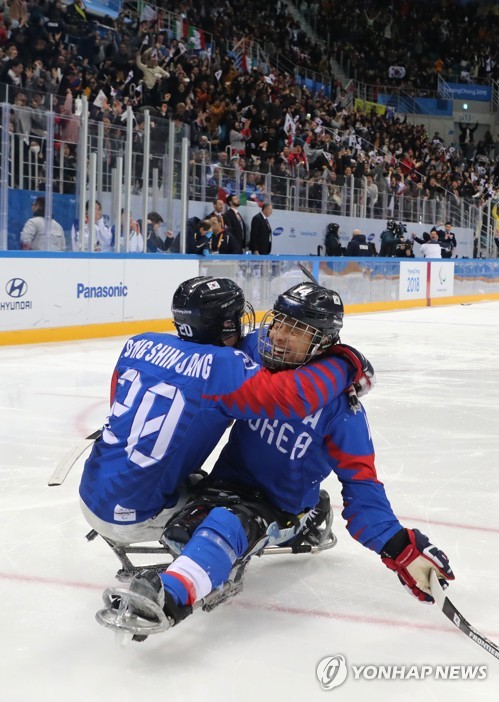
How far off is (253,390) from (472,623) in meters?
0.84

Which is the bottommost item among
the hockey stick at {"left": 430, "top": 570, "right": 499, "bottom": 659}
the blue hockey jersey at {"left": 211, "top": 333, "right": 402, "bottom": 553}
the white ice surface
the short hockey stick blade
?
the white ice surface

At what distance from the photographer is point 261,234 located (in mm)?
11680

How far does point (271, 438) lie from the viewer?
2387 mm

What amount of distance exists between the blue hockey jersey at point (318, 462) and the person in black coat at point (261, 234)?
30.5 feet

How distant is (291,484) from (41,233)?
6.51 meters

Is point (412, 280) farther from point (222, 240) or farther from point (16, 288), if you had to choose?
point (16, 288)

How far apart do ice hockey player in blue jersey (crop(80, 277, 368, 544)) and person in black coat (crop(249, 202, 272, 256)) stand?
931 centimetres

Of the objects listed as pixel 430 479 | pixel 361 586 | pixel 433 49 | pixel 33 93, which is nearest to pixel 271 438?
pixel 361 586

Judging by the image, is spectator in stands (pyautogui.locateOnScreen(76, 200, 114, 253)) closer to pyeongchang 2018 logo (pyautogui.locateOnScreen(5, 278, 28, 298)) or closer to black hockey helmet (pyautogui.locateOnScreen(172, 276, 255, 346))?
pyeongchang 2018 logo (pyautogui.locateOnScreen(5, 278, 28, 298))

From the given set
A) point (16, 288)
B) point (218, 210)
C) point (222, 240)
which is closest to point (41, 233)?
point (16, 288)

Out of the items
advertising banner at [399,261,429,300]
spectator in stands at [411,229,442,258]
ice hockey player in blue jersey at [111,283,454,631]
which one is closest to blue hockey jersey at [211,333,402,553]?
A: ice hockey player in blue jersey at [111,283,454,631]

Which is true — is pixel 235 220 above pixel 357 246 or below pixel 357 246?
above

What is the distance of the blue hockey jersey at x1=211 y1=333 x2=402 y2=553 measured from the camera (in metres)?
2.28

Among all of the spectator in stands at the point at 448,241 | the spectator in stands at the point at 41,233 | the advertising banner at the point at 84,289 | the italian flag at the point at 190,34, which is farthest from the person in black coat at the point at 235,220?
the italian flag at the point at 190,34
